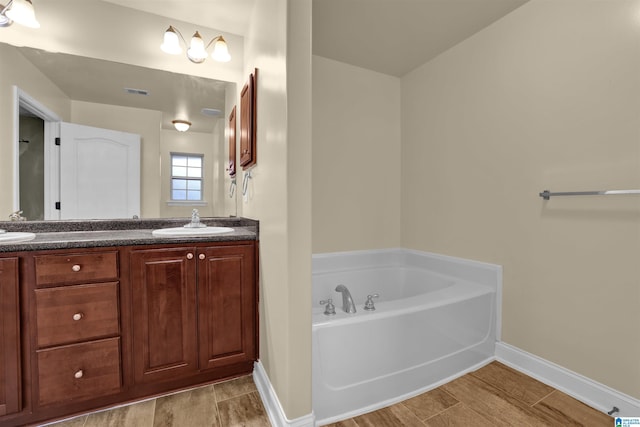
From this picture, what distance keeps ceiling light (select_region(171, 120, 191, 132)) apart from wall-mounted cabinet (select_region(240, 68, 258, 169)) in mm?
496

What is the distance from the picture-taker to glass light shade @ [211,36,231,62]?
2145 mm

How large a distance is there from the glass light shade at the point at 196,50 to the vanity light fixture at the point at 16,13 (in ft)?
2.84

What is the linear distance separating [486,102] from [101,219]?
2825mm

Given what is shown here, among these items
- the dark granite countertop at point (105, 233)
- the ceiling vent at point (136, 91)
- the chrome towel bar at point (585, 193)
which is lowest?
the dark granite countertop at point (105, 233)

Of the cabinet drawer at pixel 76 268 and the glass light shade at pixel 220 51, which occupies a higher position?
the glass light shade at pixel 220 51

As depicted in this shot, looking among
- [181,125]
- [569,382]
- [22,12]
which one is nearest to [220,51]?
[181,125]

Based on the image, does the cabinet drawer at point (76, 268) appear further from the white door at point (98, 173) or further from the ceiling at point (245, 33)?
the ceiling at point (245, 33)

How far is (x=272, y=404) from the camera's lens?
1.44 m

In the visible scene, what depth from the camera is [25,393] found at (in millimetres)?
1339

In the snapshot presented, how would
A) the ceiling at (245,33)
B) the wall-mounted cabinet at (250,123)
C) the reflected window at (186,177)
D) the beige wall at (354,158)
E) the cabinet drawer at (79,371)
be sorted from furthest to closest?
the beige wall at (354,158), the reflected window at (186,177), the ceiling at (245,33), the wall-mounted cabinet at (250,123), the cabinet drawer at (79,371)

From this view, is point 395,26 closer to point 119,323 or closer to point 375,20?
point 375,20

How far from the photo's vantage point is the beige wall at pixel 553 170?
1477 mm

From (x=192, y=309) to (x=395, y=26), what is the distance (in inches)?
93.6

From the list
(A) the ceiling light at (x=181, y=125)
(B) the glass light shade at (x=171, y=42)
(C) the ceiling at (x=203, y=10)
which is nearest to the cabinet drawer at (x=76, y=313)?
(A) the ceiling light at (x=181, y=125)
